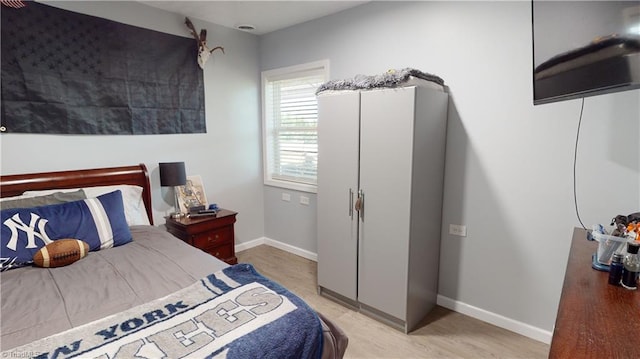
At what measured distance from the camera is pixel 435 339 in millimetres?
2316

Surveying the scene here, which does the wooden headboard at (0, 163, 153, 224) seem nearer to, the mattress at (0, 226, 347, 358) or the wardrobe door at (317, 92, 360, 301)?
the mattress at (0, 226, 347, 358)

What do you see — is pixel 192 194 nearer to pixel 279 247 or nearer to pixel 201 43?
pixel 279 247

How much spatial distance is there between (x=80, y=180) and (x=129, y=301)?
1.57 m

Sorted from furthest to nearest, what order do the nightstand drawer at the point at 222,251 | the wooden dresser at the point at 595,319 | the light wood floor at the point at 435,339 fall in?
the nightstand drawer at the point at 222,251 → the light wood floor at the point at 435,339 → the wooden dresser at the point at 595,319

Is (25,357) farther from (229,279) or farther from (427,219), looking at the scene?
(427,219)

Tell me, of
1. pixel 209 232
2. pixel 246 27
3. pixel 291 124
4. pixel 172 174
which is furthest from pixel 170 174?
pixel 246 27

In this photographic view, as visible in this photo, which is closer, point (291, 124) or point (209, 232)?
point (209, 232)

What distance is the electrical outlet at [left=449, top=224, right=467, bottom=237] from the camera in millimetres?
2559

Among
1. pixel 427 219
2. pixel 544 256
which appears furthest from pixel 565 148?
pixel 427 219

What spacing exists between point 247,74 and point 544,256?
334 centimetres

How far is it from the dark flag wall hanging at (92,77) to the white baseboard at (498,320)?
293 cm

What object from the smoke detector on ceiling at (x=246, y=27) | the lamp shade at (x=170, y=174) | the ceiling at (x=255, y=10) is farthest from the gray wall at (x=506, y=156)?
the lamp shade at (x=170, y=174)

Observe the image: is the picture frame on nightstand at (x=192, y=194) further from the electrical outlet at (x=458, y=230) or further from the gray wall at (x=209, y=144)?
the electrical outlet at (x=458, y=230)

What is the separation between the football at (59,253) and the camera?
186 cm
